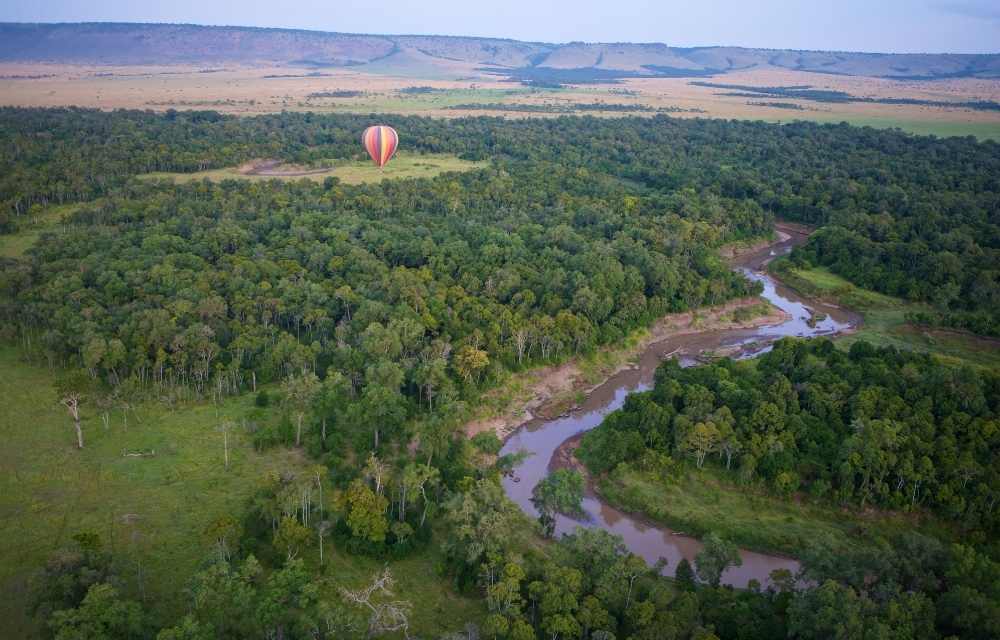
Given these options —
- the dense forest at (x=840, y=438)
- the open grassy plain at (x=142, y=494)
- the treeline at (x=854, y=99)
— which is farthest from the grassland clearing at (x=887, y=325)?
the treeline at (x=854, y=99)

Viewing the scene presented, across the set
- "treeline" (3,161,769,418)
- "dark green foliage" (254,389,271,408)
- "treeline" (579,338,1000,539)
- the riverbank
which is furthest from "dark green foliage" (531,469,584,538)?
"dark green foliage" (254,389,271,408)

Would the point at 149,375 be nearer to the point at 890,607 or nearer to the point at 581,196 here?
the point at 890,607

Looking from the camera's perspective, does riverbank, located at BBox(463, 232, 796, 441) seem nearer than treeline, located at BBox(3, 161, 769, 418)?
No

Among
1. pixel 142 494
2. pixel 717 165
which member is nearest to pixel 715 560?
pixel 142 494

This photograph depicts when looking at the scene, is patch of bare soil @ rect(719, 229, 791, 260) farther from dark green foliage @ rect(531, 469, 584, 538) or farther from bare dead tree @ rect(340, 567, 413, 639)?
bare dead tree @ rect(340, 567, 413, 639)

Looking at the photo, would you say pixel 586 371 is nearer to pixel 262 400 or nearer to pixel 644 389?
pixel 644 389

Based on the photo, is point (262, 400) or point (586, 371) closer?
point (262, 400)
